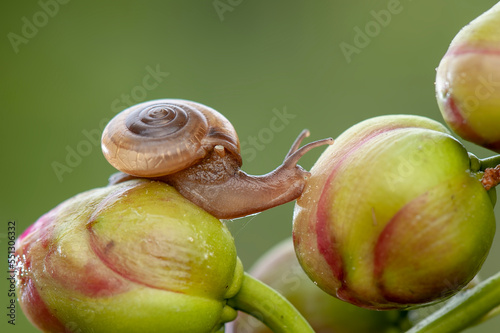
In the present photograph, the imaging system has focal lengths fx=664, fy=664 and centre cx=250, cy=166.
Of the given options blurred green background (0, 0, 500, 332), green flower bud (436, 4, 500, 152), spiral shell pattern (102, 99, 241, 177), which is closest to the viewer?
green flower bud (436, 4, 500, 152)

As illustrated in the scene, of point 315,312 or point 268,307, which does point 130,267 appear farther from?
point 315,312

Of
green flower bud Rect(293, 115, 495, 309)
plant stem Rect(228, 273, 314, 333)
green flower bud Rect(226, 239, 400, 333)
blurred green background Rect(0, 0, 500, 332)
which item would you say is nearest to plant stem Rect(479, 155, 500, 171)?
green flower bud Rect(293, 115, 495, 309)

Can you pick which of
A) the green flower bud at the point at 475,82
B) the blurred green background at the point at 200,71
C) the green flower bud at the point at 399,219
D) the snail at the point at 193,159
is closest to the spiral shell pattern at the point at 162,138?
the snail at the point at 193,159

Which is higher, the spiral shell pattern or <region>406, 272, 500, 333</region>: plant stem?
the spiral shell pattern

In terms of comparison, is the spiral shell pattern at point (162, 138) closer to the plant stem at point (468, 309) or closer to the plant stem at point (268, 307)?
the plant stem at point (268, 307)

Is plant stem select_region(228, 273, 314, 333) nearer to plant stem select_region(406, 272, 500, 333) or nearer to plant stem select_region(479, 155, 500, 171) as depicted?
plant stem select_region(406, 272, 500, 333)

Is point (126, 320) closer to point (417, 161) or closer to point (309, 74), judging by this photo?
point (417, 161)
